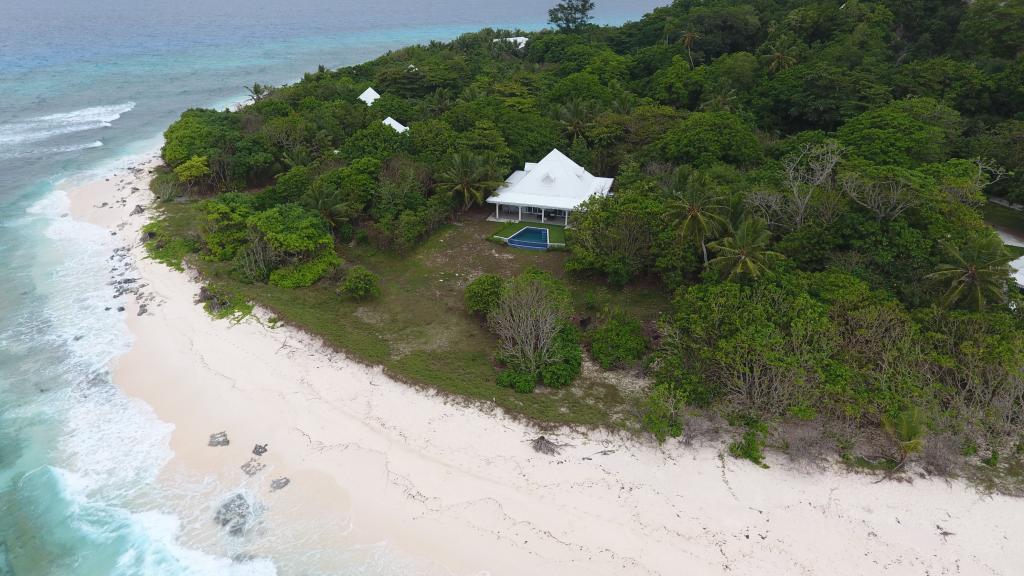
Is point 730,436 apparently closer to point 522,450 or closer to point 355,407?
point 522,450

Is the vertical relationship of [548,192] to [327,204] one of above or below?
above

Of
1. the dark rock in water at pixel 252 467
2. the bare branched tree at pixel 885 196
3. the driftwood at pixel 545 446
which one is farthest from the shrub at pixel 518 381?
the bare branched tree at pixel 885 196

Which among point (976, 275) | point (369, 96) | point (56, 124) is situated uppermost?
point (369, 96)

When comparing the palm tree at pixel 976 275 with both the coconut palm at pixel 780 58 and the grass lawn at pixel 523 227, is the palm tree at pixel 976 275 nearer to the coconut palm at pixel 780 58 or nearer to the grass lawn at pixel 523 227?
the grass lawn at pixel 523 227

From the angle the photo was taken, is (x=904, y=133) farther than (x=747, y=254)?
Yes

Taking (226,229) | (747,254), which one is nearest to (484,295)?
(747,254)

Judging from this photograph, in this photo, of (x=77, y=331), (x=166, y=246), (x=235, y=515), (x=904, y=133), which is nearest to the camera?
(x=235, y=515)

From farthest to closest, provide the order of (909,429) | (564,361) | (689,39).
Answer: (689,39) < (564,361) < (909,429)

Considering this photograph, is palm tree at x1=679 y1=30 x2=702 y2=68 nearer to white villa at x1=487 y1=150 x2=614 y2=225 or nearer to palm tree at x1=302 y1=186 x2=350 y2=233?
white villa at x1=487 y1=150 x2=614 y2=225

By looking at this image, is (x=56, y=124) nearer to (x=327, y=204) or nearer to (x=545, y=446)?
(x=327, y=204)
